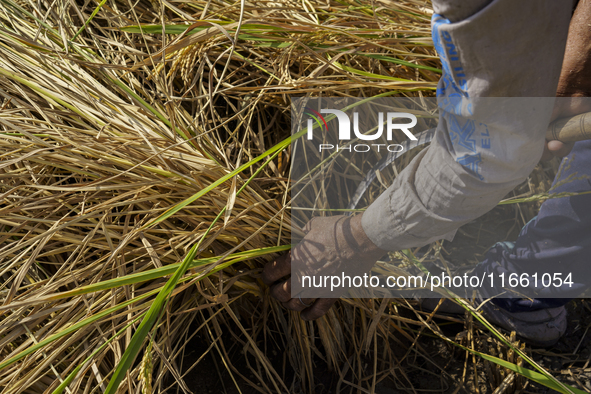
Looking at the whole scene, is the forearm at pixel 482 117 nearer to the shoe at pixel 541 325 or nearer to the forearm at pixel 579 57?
the forearm at pixel 579 57

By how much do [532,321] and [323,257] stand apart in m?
0.71

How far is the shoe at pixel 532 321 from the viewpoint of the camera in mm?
1195

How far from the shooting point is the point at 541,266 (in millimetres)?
1147

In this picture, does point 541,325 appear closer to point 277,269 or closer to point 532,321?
point 532,321

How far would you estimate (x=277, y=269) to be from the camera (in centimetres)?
98

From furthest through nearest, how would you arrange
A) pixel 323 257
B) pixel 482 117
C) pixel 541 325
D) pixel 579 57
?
1. pixel 541 325
2. pixel 323 257
3. pixel 579 57
4. pixel 482 117

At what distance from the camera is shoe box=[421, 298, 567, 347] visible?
1195 mm

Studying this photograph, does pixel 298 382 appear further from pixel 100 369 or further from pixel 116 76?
pixel 116 76

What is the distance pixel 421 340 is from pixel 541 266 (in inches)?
14.9

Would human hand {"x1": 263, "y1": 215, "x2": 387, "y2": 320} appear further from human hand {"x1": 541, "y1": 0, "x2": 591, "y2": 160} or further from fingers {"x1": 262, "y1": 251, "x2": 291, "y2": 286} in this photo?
human hand {"x1": 541, "y1": 0, "x2": 591, "y2": 160}

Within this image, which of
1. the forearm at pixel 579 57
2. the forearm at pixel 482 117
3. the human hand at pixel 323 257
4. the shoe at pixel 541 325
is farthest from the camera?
the shoe at pixel 541 325

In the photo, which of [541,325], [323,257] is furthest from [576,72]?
[541,325]

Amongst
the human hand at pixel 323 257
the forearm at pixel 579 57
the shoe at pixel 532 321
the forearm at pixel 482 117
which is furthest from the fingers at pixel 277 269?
the forearm at pixel 579 57

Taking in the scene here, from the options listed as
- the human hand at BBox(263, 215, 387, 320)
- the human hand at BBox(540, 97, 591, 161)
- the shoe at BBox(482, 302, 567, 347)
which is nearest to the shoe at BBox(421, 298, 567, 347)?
the shoe at BBox(482, 302, 567, 347)
